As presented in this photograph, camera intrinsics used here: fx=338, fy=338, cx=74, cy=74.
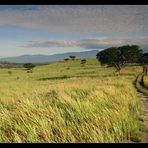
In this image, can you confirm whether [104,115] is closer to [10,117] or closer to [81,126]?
[81,126]

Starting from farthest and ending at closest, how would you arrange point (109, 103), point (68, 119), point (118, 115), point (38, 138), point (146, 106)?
point (146, 106), point (109, 103), point (118, 115), point (68, 119), point (38, 138)

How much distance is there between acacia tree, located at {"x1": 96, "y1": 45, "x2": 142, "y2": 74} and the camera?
155ft

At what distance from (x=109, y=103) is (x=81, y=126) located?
3023 mm

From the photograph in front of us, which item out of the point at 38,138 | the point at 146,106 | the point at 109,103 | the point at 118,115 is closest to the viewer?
the point at 38,138

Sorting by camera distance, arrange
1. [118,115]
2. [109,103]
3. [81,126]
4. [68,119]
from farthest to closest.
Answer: [109,103]
[118,115]
[68,119]
[81,126]

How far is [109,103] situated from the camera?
35.1ft

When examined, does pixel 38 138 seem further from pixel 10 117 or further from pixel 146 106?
pixel 146 106

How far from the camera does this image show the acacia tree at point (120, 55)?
47.2 m

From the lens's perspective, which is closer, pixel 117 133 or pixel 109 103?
pixel 117 133

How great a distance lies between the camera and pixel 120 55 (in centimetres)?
4766
